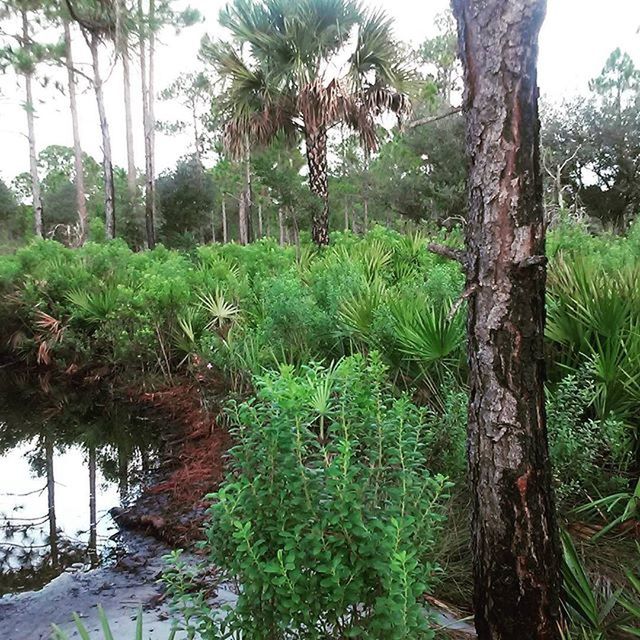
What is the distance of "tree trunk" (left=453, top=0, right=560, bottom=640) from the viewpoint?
1.89 m

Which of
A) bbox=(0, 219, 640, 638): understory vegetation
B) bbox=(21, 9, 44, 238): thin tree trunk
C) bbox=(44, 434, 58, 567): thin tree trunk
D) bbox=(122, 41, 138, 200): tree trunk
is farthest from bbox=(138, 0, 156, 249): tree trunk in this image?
bbox=(44, 434, 58, 567): thin tree trunk

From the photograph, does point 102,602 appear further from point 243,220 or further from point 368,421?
point 243,220

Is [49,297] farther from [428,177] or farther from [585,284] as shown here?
[428,177]

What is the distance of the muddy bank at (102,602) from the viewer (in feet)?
8.99

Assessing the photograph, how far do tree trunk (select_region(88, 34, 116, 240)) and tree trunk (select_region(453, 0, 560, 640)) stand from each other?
597 inches

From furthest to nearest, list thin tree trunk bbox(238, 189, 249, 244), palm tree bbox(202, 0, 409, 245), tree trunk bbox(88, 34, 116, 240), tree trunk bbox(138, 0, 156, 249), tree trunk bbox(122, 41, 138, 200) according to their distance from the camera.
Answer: thin tree trunk bbox(238, 189, 249, 244), tree trunk bbox(122, 41, 138, 200), tree trunk bbox(138, 0, 156, 249), tree trunk bbox(88, 34, 116, 240), palm tree bbox(202, 0, 409, 245)

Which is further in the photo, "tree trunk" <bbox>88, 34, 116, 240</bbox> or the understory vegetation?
"tree trunk" <bbox>88, 34, 116, 240</bbox>

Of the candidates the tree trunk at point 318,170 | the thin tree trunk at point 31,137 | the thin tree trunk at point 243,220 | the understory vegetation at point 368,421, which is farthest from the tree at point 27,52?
the understory vegetation at point 368,421

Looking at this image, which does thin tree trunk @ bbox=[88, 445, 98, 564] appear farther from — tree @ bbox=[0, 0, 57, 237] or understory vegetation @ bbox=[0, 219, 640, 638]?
tree @ bbox=[0, 0, 57, 237]

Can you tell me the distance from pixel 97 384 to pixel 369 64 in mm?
8738

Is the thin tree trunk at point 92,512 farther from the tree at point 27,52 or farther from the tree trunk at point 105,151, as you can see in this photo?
the tree at point 27,52

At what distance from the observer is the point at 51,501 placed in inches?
190

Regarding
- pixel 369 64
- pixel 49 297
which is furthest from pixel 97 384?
pixel 369 64

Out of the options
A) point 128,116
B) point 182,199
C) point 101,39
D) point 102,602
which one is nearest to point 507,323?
point 102,602
